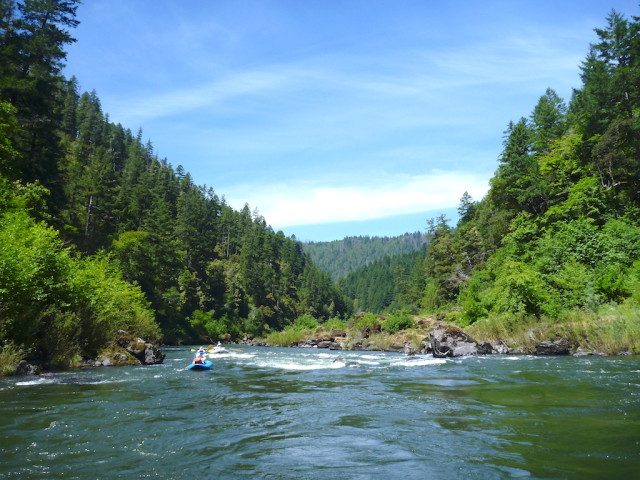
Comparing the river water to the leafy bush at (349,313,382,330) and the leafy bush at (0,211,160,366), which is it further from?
the leafy bush at (349,313,382,330)

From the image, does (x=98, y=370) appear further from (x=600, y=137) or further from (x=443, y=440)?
(x=600, y=137)

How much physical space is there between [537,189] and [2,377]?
136 ft

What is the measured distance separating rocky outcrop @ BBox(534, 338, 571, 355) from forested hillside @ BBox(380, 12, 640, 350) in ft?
4.56

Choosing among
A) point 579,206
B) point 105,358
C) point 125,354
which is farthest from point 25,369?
point 579,206

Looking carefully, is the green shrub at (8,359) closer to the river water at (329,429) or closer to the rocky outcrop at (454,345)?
the river water at (329,429)

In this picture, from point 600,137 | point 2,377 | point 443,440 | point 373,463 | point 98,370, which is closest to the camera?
point 373,463

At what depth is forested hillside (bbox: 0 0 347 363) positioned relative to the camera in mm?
19250

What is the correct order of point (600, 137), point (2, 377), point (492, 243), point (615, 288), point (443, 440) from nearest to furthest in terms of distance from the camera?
point (443, 440) < point (2, 377) < point (615, 288) < point (600, 137) < point (492, 243)

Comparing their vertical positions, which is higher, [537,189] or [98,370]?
[537,189]

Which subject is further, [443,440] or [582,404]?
[582,404]

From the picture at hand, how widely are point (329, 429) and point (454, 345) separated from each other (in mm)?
20698

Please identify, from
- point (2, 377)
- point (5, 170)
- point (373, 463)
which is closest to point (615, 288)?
point (373, 463)

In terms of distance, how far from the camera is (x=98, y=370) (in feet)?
67.1

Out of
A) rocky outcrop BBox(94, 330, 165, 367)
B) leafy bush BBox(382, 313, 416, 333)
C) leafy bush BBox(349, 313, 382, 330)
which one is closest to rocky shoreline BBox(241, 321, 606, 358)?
leafy bush BBox(349, 313, 382, 330)
